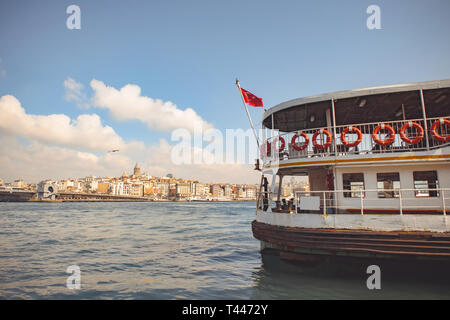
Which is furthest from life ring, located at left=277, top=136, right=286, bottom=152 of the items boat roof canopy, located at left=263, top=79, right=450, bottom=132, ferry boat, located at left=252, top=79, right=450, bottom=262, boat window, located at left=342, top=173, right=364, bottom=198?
boat window, located at left=342, top=173, right=364, bottom=198

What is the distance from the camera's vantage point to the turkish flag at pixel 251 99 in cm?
1171

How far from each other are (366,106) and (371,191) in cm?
420

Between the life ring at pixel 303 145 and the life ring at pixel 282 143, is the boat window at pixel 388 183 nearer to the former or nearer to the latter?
the life ring at pixel 303 145

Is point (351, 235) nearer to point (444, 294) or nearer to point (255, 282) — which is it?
point (444, 294)

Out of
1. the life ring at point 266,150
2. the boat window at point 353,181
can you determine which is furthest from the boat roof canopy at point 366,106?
the boat window at point 353,181

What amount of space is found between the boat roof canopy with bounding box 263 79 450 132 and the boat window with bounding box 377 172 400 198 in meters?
2.81

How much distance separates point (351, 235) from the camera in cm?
760

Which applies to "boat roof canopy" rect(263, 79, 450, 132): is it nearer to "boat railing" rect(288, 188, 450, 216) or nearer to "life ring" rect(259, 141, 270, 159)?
"life ring" rect(259, 141, 270, 159)

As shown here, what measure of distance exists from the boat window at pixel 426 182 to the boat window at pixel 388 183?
0.53 meters

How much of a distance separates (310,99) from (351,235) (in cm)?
499

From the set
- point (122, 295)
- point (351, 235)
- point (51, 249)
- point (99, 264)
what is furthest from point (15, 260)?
point (351, 235)

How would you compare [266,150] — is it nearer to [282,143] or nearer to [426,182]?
[282,143]
